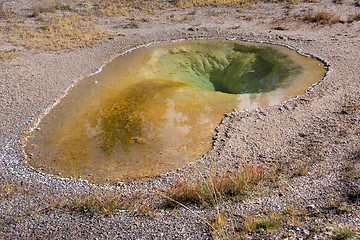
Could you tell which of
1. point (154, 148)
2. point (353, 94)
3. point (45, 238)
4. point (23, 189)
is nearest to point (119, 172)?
point (154, 148)

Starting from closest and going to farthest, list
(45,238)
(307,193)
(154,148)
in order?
(45,238) < (307,193) < (154,148)

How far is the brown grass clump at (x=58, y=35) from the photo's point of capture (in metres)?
14.1

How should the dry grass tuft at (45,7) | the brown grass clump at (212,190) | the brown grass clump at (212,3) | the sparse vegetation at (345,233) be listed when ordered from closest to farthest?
1. the sparse vegetation at (345,233)
2. the brown grass clump at (212,190)
3. the dry grass tuft at (45,7)
4. the brown grass clump at (212,3)

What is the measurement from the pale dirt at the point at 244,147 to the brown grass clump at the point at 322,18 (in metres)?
0.58

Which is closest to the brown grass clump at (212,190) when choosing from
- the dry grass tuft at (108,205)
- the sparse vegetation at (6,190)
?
the dry grass tuft at (108,205)

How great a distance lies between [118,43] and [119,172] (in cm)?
940

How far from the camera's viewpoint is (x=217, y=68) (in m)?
13.2

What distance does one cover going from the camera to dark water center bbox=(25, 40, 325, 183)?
24.6ft

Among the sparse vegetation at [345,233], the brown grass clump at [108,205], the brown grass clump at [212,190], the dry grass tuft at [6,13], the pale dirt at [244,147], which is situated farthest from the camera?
the dry grass tuft at [6,13]

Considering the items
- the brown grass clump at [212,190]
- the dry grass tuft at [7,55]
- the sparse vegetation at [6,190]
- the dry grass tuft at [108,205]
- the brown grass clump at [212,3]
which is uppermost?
the brown grass clump at [212,3]

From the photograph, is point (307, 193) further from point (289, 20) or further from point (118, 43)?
point (289, 20)

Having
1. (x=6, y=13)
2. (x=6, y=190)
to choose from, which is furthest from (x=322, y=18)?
(x=6, y=13)

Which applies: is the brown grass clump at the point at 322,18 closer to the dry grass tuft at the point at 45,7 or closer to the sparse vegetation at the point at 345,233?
the sparse vegetation at the point at 345,233

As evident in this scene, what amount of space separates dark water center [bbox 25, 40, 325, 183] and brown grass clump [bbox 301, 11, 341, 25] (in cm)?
402
